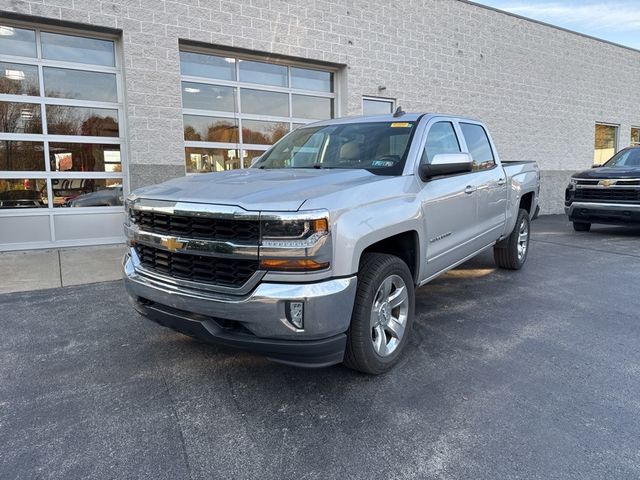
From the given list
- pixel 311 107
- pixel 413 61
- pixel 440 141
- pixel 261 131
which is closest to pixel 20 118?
pixel 261 131

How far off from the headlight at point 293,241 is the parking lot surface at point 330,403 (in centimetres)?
97

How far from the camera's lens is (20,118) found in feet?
25.2

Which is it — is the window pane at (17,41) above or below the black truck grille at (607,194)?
above

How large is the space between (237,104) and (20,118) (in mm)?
3879

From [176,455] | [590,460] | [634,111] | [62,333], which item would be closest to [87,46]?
[62,333]

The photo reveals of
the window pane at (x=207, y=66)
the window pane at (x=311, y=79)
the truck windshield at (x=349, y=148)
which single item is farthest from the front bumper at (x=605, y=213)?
the window pane at (x=207, y=66)

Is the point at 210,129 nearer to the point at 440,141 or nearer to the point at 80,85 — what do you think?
the point at 80,85

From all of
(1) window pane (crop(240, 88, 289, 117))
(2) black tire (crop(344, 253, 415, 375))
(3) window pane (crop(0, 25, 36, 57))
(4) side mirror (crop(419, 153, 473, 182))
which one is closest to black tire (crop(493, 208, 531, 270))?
(4) side mirror (crop(419, 153, 473, 182))

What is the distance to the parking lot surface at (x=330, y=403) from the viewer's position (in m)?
2.32

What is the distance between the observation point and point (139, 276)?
323 cm

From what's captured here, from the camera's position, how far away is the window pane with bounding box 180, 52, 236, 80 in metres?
8.69

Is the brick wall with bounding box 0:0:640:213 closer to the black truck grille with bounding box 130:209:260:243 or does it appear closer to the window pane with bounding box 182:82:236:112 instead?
the window pane with bounding box 182:82:236:112

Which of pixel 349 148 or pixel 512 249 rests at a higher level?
pixel 349 148

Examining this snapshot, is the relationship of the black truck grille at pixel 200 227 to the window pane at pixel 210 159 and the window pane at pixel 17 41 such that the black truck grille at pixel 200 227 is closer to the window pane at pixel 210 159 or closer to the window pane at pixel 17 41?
the window pane at pixel 210 159
